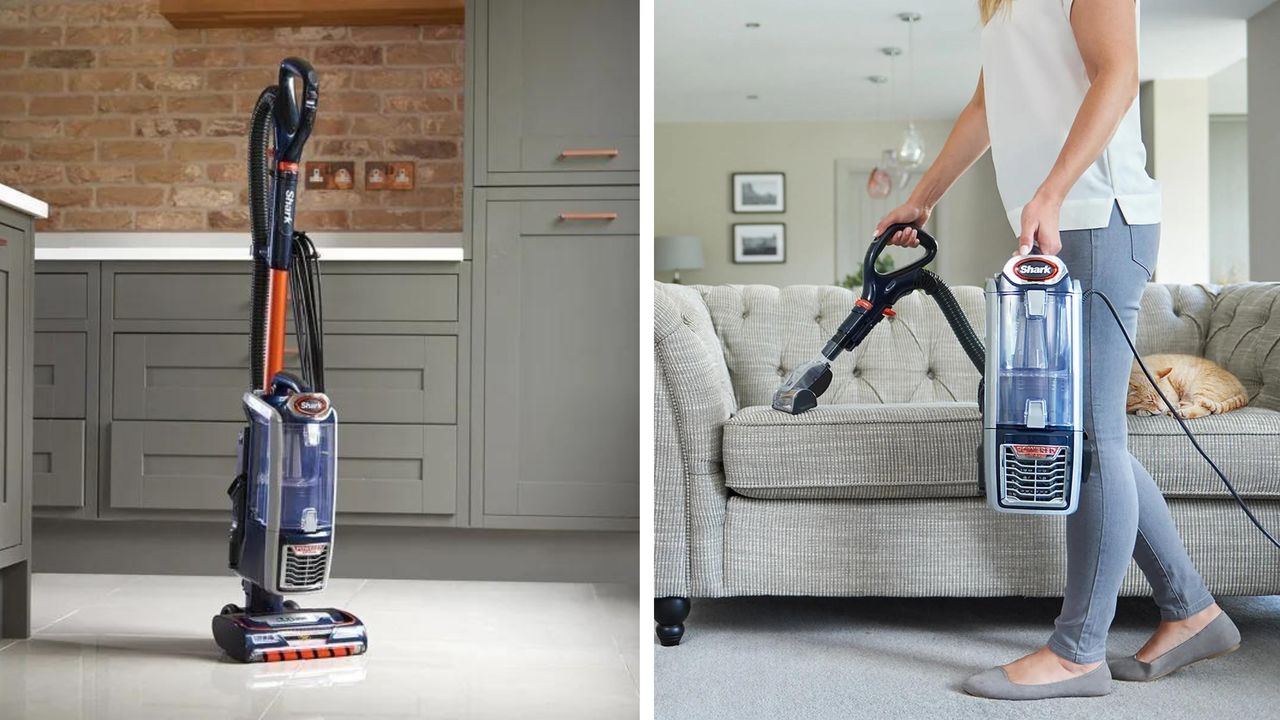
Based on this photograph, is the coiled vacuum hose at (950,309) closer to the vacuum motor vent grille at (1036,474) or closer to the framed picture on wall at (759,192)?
the vacuum motor vent grille at (1036,474)

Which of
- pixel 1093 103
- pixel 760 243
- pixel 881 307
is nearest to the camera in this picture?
pixel 1093 103

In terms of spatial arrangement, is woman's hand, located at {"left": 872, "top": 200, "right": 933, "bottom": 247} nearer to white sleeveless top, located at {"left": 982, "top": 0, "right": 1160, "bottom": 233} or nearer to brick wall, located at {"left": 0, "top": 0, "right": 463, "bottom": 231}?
white sleeveless top, located at {"left": 982, "top": 0, "right": 1160, "bottom": 233}

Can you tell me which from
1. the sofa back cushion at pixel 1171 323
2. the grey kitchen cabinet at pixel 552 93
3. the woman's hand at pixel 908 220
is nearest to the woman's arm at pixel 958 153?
the woman's hand at pixel 908 220

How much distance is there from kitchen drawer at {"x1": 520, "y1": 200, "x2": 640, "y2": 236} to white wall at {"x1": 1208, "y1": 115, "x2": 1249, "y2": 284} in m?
5.81

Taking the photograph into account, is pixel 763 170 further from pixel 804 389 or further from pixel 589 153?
pixel 804 389

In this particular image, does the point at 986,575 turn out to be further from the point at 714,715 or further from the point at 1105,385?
the point at 714,715

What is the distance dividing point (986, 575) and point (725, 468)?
50 cm

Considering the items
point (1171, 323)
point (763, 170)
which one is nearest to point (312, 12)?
point (1171, 323)

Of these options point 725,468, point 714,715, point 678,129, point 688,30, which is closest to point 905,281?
point 725,468

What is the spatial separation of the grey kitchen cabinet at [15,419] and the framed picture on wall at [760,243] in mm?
5828

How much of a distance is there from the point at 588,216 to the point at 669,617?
3.84 feet

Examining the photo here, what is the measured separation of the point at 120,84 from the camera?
3191 millimetres

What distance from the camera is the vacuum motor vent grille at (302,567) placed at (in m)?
1.89

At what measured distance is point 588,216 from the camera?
2.69 metres
